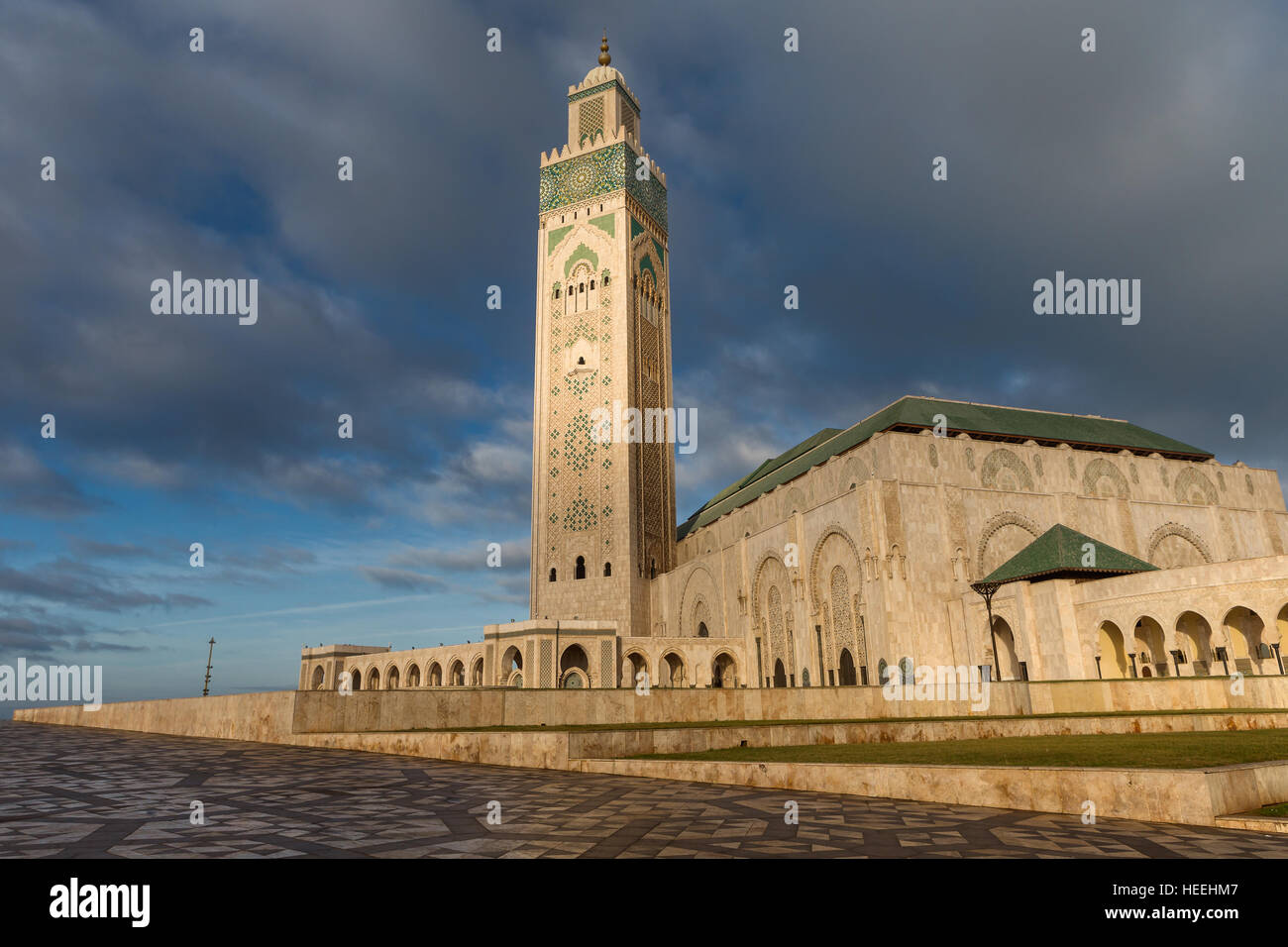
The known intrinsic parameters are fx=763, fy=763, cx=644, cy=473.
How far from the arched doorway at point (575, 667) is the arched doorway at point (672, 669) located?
12.7 feet

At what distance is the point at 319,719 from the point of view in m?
12.2

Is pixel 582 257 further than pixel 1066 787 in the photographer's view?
Yes

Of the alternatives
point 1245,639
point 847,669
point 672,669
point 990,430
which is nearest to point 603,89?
point 990,430

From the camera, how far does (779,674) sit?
35312 mm

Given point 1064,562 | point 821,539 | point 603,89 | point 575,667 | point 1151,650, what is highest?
point 603,89

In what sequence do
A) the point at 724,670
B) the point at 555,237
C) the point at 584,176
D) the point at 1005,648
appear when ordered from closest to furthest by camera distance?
1. the point at 1005,648
2. the point at 724,670
3. the point at 584,176
4. the point at 555,237

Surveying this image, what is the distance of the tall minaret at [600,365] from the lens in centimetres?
4191

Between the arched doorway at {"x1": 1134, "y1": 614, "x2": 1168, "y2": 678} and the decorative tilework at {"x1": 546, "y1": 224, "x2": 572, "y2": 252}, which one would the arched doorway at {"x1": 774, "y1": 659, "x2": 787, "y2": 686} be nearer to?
the arched doorway at {"x1": 1134, "y1": 614, "x2": 1168, "y2": 678}

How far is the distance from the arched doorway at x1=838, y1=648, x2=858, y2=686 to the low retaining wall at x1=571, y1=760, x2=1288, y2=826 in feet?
77.3

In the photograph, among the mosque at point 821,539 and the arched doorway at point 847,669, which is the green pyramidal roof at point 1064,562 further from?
the arched doorway at point 847,669

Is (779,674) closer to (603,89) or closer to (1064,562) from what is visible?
(1064,562)

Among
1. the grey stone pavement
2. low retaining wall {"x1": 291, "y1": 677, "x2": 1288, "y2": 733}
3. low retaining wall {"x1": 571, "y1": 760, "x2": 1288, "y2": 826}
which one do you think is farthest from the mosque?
the grey stone pavement

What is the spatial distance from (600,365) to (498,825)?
3982cm
